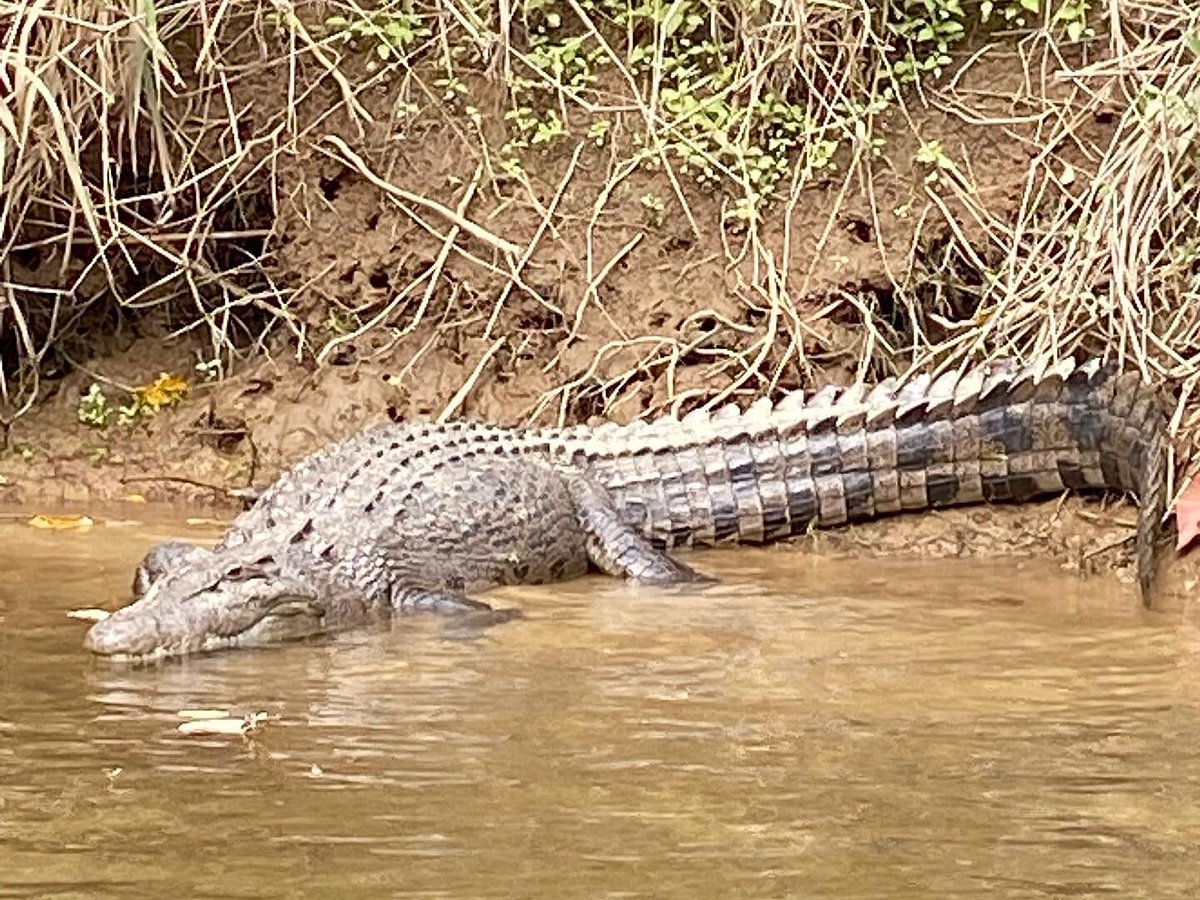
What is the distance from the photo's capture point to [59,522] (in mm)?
6141

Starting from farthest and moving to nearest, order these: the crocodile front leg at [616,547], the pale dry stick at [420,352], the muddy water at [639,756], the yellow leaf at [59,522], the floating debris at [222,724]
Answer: the pale dry stick at [420,352], the yellow leaf at [59,522], the crocodile front leg at [616,547], the floating debris at [222,724], the muddy water at [639,756]

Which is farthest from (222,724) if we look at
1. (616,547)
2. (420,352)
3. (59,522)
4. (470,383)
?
(420,352)

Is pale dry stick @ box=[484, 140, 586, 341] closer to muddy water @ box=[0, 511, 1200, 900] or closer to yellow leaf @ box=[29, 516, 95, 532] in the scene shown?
yellow leaf @ box=[29, 516, 95, 532]

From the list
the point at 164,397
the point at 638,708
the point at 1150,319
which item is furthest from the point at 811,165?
the point at 638,708

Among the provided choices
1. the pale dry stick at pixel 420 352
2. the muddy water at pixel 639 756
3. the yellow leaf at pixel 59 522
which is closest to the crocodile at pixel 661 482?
the muddy water at pixel 639 756

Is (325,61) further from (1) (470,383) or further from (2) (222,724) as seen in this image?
(2) (222,724)

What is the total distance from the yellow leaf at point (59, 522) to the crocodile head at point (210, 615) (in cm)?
119

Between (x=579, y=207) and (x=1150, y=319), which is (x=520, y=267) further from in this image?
(x=1150, y=319)

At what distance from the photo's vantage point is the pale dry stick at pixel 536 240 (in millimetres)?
6871

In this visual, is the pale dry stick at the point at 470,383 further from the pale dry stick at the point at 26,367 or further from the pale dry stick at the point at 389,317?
the pale dry stick at the point at 26,367

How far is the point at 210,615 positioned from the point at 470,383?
226 cm

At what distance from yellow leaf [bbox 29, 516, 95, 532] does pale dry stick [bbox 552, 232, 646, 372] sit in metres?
1.64

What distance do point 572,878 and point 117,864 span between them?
2.08 feet

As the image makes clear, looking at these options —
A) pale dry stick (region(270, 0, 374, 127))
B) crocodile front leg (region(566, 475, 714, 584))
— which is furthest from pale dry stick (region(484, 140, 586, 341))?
crocodile front leg (region(566, 475, 714, 584))
